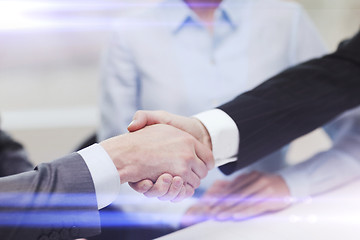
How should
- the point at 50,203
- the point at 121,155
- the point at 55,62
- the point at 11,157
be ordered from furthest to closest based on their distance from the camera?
1. the point at 55,62
2. the point at 11,157
3. the point at 121,155
4. the point at 50,203

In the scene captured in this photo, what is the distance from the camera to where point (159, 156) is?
0.67 meters

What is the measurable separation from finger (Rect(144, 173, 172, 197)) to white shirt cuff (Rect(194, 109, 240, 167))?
11 centimetres

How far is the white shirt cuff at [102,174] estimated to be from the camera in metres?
0.58

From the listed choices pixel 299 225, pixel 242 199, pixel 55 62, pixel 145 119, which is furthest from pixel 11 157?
pixel 55 62

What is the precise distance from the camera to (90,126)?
6.71ft

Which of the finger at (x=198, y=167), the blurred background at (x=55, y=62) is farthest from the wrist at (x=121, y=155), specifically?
the blurred background at (x=55, y=62)

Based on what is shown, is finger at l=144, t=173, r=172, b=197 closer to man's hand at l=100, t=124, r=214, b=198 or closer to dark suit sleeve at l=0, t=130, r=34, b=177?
man's hand at l=100, t=124, r=214, b=198

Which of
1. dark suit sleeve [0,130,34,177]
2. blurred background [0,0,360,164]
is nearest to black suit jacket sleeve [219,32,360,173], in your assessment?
dark suit sleeve [0,130,34,177]

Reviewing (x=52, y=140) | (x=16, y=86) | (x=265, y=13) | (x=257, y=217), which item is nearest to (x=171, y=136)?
(x=257, y=217)

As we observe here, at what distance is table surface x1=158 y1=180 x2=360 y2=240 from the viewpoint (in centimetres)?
63

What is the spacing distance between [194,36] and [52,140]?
1218 mm

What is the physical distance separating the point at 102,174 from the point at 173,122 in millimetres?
184

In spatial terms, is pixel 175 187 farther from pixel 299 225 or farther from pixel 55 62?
pixel 55 62

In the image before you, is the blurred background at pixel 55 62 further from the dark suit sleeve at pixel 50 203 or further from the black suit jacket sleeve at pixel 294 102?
the dark suit sleeve at pixel 50 203
